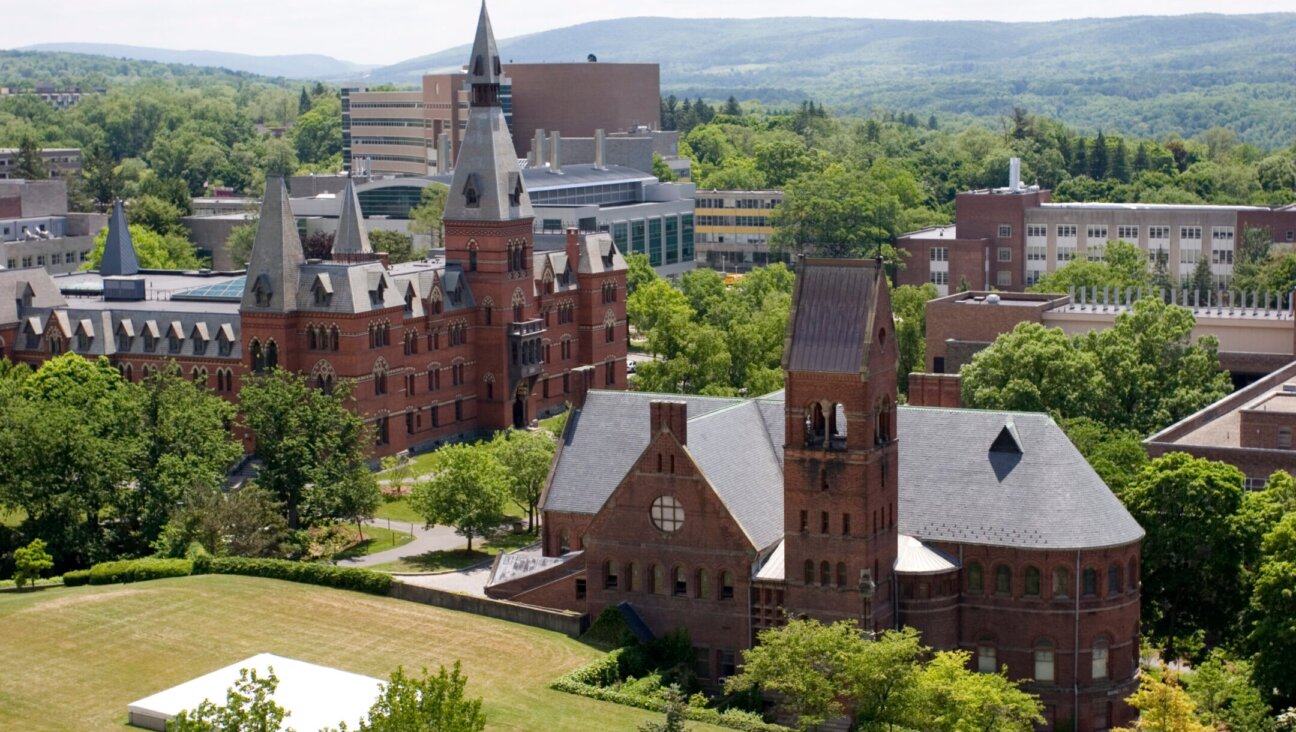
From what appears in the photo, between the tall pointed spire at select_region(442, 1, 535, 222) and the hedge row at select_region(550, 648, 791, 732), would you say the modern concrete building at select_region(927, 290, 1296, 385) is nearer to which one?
the tall pointed spire at select_region(442, 1, 535, 222)

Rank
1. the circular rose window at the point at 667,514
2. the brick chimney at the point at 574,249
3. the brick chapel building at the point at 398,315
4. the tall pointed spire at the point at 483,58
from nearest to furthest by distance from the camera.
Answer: the circular rose window at the point at 667,514 → the brick chapel building at the point at 398,315 → the tall pointed spire at the point at 483,58 → the brick chimney at the point at 574,249

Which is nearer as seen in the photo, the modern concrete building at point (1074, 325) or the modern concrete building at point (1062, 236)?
the modern concrete building at point (1074, 325)

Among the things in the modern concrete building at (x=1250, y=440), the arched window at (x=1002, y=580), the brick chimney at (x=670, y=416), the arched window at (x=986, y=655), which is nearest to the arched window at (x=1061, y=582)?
the arched window at (x=1002, y=580)

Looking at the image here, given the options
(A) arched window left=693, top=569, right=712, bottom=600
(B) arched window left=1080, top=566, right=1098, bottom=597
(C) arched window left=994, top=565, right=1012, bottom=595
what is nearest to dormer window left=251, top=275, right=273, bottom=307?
(A) arched window left=693, top=569, right=712, bottom=600

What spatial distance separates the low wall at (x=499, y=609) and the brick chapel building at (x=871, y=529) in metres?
1.29

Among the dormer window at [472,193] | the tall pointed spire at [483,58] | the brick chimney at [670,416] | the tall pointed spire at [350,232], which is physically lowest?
the brick chimney at [670,416]

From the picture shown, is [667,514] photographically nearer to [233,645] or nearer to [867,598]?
[867,598]

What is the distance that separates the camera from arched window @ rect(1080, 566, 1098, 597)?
7338 cm

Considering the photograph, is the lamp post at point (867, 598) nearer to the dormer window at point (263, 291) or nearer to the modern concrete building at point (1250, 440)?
the modern concrete building at point (1250, 440)

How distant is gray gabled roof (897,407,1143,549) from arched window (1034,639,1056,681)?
139 inches

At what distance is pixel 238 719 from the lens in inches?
1973

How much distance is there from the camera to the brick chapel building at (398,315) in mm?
113812

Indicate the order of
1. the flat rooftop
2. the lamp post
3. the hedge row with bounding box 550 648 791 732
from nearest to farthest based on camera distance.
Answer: the flat rooftop → the hedge row with bounding box 550 648 791 732 → the lamp post

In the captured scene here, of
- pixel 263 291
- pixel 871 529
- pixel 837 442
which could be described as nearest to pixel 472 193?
pixel 263 291
